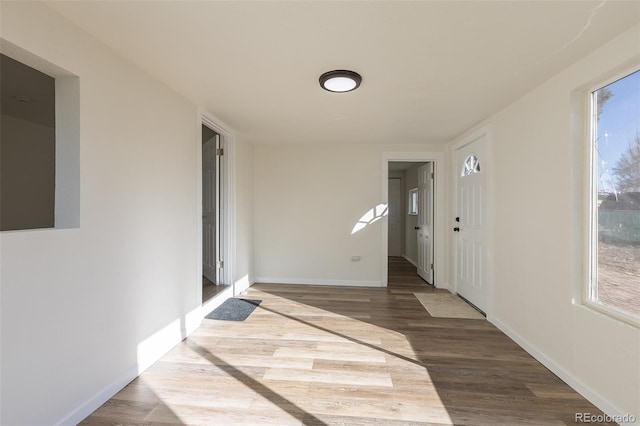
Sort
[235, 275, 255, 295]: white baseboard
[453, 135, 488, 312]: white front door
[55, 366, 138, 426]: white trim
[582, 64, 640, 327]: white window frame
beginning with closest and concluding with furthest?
[55, 366, 138, 426]: white trim → [582, 64, 640, 327]: white window frame → [453, 135, 488, 312]: white front door → [235, 275, 255, 295]: white baseboard

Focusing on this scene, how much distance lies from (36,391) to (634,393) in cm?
306

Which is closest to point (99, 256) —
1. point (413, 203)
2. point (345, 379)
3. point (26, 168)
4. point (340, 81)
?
point (345, 379)

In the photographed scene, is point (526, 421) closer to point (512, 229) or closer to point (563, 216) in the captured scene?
point (563, 216)

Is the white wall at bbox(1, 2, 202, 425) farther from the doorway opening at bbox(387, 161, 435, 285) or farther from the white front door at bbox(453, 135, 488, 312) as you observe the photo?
the doorway opening at bbox(387, 161, 435, 285)

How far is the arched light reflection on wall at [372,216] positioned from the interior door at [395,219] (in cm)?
304

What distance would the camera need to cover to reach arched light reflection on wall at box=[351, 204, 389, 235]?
449cm

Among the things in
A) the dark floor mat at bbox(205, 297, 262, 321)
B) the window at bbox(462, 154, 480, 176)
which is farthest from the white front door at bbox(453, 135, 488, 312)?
the dark floor mat at bbox(205, 297, 262, 321)

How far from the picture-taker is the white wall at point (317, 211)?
177 inches

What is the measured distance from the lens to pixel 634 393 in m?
1.55

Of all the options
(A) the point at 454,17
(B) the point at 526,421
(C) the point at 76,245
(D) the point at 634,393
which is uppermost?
(A) the point at 454,17

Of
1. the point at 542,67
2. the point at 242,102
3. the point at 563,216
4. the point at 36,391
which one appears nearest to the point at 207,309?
the point at 36,391

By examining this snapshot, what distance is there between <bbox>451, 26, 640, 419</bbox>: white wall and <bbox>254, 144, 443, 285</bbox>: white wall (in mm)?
1906

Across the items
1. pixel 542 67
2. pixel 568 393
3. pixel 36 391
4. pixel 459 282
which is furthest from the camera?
pixel 459 282

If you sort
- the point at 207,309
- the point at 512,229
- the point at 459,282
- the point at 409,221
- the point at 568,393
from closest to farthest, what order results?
1. the point at 568,393
2. the point at 512,229
3. the point at 207,309
4. the point at 459,282
5. the point at 409,221
